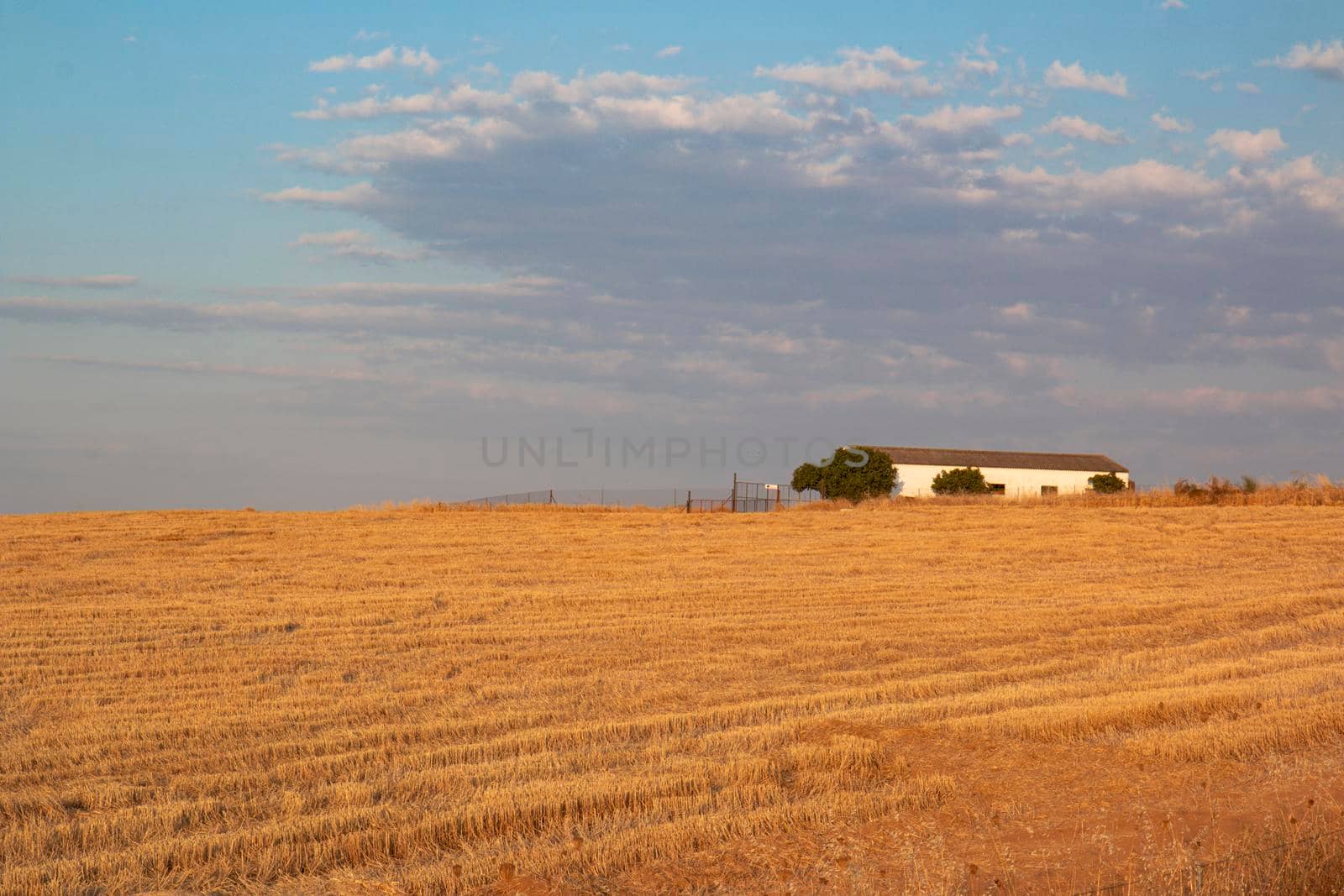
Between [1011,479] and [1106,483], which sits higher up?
[1011,479]

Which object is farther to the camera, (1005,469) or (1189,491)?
(1005,469)

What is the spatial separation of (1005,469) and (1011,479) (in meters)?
0.83

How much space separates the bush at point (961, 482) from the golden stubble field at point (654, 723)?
48.0m

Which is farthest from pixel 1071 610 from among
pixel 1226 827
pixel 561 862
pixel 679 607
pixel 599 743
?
pixel 561 862

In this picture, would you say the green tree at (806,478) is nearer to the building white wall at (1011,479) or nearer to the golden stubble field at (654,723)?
the building white wall at (1011,479)

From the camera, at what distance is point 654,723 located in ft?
43.0

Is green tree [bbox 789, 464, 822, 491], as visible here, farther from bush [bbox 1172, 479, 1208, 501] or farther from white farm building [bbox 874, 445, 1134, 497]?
bush [bbox 1172, 479, 1208, 501]

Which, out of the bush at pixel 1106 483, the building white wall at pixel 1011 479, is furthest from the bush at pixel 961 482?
the bush at pixel 1106 483

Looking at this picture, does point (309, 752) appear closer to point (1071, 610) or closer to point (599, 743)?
point (599, 743)

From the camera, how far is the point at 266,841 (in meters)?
8.57

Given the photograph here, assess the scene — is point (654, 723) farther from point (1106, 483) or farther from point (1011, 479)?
point (1011, 479)

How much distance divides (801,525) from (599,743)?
3016cm

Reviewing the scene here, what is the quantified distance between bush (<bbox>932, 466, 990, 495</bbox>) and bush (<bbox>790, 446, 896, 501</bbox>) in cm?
343

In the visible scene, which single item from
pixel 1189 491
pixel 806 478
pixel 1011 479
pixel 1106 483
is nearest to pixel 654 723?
pixel 1189 491
